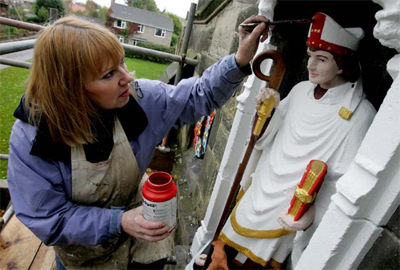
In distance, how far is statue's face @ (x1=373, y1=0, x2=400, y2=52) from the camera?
1.88 feet

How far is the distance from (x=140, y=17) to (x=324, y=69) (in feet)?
103

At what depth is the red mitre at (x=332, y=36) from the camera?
87 cm

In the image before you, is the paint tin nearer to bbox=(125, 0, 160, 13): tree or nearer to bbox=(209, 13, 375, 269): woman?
bbox=(209, 13, 375, 269): woman

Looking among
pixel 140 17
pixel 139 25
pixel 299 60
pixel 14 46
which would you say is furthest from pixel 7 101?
pixel 140 17

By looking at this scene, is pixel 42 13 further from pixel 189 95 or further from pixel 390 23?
pixel 390 23

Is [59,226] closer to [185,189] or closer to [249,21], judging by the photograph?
[249,21]

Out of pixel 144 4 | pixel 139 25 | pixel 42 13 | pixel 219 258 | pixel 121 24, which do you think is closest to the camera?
pixel 219 258

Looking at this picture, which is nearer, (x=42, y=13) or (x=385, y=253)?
(x=385, y=253)

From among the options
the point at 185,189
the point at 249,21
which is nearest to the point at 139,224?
the point at 249,21

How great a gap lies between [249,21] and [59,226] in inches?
47.9

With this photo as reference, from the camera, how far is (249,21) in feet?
3.83

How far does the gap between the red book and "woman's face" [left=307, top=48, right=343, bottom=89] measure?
32 centimetres

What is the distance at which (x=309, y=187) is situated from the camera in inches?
33.8

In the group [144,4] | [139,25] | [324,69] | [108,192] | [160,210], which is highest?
[144,4]
